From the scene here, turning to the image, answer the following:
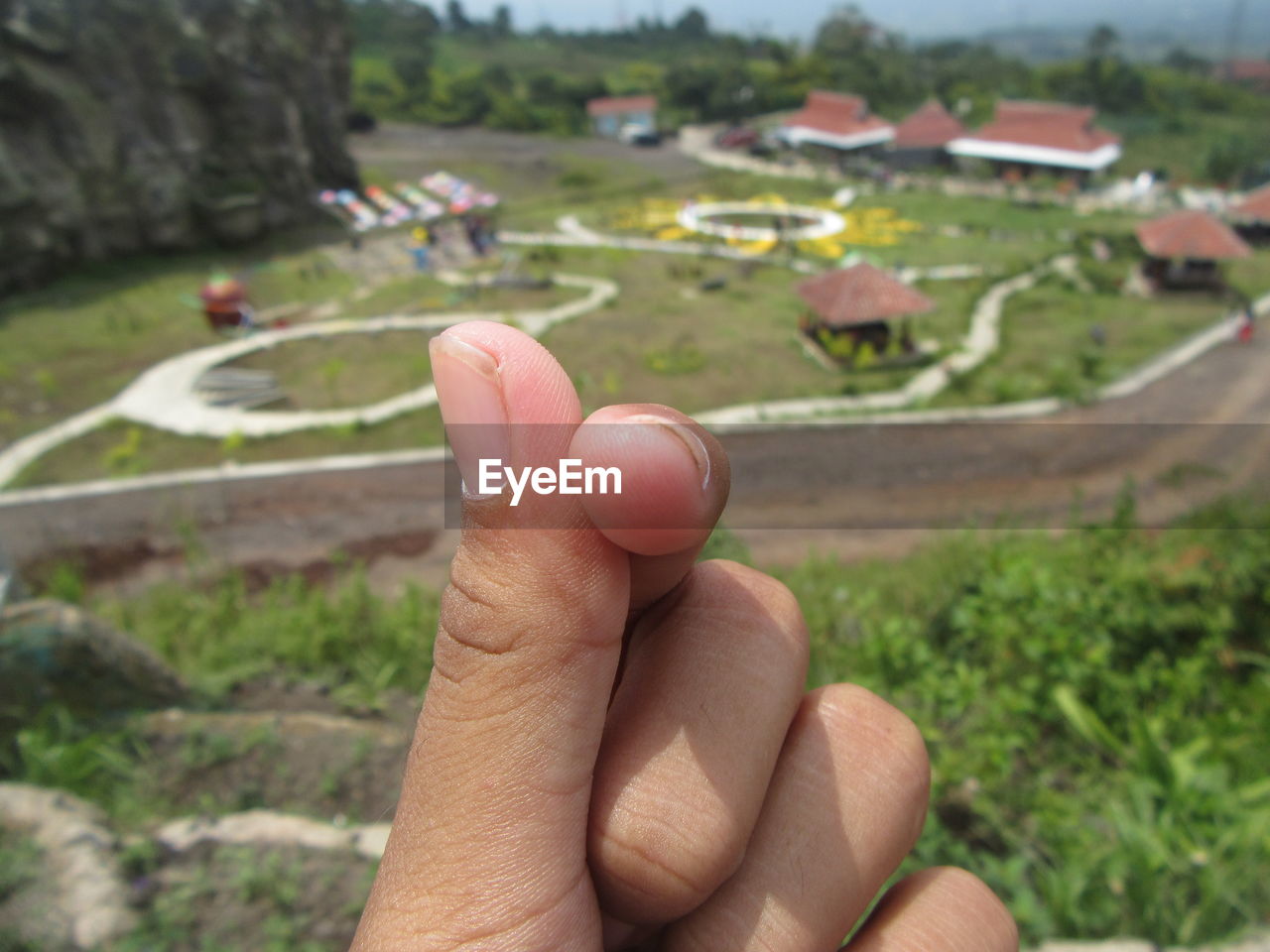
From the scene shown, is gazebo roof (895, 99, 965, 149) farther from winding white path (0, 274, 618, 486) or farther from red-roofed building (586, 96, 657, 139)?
winding white path (0, 274, 618, 486)

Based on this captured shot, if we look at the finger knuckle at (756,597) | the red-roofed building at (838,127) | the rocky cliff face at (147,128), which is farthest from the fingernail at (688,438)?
the red-roofed building at (838,127)

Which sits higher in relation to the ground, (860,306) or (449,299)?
(860,306)

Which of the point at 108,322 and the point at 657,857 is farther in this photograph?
the point at 108,322

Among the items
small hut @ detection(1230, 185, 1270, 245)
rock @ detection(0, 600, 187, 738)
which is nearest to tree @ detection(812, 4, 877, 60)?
small hut @ detection(1230, 185, 1270, 245)

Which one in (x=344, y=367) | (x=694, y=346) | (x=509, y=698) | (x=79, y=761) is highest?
(x=509, y=698)

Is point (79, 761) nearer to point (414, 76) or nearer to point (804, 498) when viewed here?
point (804, 498)

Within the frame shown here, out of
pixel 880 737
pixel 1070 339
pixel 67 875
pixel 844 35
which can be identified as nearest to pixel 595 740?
pixel 880 737
